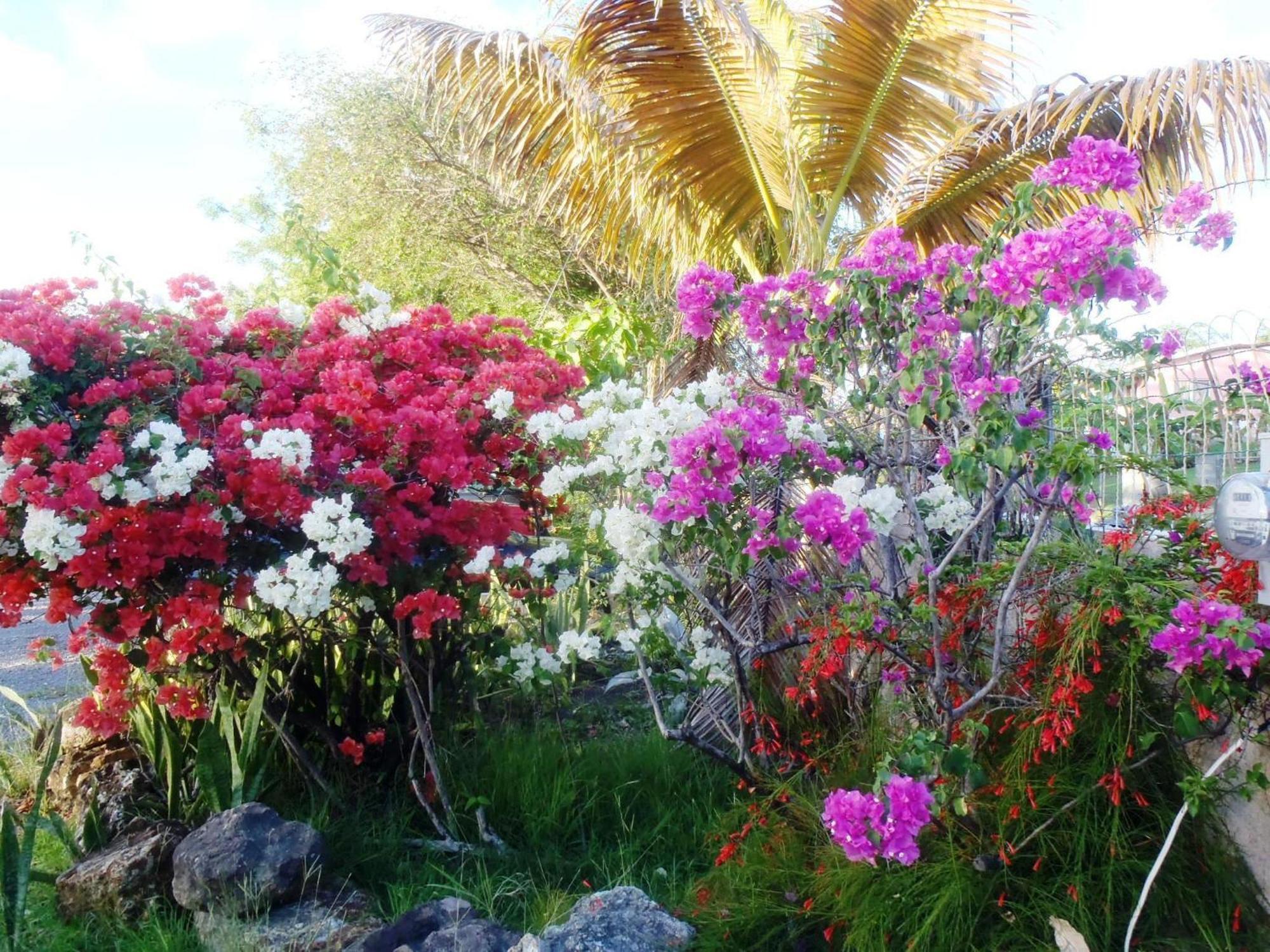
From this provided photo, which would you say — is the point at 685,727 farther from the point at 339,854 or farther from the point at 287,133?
the point at 287,133

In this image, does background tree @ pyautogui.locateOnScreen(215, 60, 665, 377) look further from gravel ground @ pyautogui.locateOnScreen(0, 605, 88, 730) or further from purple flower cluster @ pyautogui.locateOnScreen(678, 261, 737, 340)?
purple flower cluster @ pyautogui.locateOnScreen(678, 261, 737, 340)

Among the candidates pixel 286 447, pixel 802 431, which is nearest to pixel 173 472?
pixel 286 447

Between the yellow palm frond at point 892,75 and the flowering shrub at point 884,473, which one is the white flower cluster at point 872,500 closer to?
the flowering shrub at point 884,473

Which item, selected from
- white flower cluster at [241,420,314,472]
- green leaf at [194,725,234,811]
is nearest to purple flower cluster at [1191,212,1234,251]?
white flower cluster at [241,420,314,472]

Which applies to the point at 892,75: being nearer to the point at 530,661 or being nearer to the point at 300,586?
the point at 530,661

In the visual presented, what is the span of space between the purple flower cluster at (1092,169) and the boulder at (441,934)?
8.17 feet

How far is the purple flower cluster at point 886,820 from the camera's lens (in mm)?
2281

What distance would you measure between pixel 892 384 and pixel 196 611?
2231 millimetres

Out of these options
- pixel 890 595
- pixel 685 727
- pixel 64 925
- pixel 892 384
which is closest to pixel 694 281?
pixel 892 384

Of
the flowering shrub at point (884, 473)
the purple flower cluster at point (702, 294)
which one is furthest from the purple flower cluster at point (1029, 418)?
the purple flower cluster at point (702, 294)

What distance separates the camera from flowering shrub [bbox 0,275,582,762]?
116 inches

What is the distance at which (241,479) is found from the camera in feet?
9.93

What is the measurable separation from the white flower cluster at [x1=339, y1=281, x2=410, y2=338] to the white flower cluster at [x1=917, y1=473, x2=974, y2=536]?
2.14 meters

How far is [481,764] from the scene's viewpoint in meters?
3.87
